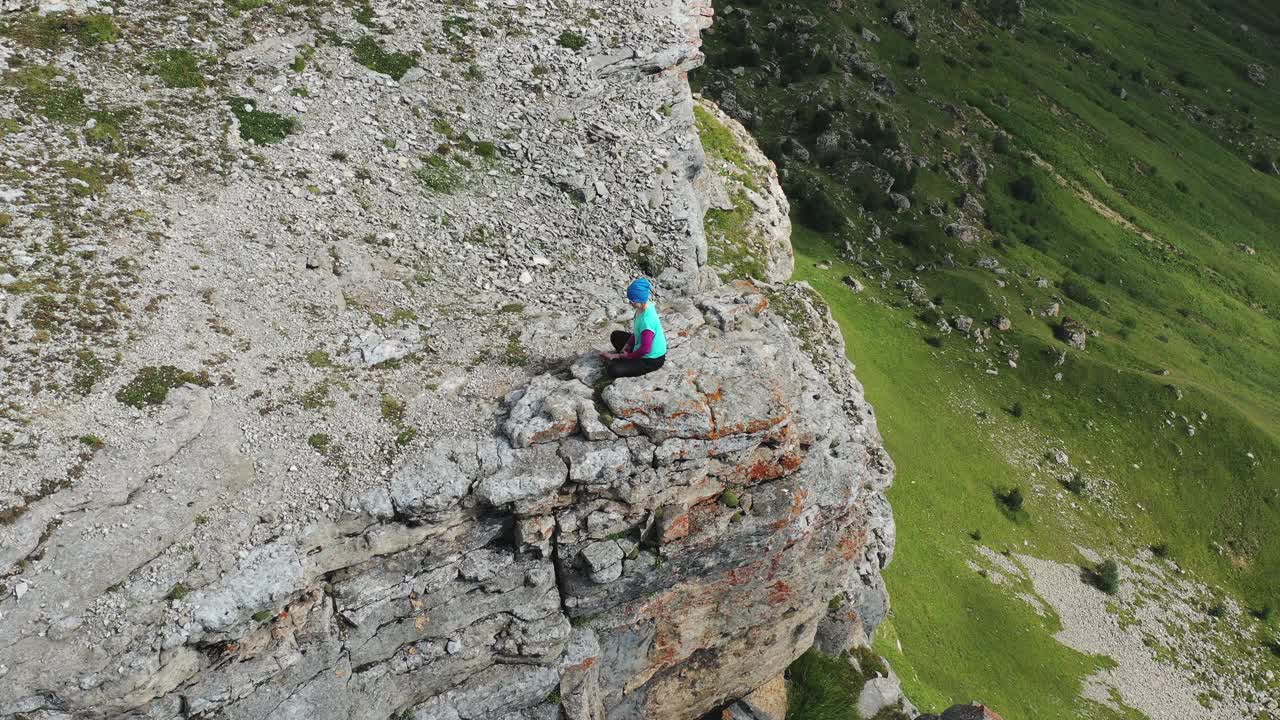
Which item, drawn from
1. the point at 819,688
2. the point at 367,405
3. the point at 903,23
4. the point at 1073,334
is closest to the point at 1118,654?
the point at 1073,334

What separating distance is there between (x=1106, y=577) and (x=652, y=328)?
58927 mm

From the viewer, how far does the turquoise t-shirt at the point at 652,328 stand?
16484mm

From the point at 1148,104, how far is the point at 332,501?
183 m

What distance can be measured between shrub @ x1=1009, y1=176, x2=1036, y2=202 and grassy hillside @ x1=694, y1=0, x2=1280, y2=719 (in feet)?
0.91

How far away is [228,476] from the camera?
14.7 metres

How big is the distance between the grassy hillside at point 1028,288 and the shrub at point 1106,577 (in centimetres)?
330

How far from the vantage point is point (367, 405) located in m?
16.7

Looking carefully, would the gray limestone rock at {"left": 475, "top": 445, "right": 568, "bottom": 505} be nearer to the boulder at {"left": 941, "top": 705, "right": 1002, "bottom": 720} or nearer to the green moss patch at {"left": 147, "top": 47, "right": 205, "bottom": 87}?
the green moss patch at {"left": 147, "top": 47, "right": 205, "bottom": 87}

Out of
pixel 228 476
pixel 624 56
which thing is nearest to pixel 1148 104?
pixel 624 56

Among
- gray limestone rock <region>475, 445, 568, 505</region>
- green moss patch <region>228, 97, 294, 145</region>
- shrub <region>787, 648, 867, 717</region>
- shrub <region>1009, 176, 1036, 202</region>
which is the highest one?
green moss patch <region>228, 97, 294, 145</region>

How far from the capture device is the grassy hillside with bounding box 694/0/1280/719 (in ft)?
179

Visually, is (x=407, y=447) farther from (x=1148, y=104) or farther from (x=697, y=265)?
(x=1148, y=104)

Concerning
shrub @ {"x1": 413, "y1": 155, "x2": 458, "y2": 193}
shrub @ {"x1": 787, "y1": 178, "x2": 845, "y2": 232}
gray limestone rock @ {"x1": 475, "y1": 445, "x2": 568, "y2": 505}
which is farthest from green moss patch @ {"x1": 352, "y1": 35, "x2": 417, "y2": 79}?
shrub @ {"x1": 787, "y1": 178, "x2": 845, "y2": 232}

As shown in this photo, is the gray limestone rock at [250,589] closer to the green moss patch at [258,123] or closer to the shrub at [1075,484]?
the green moss patch at [258,123]
